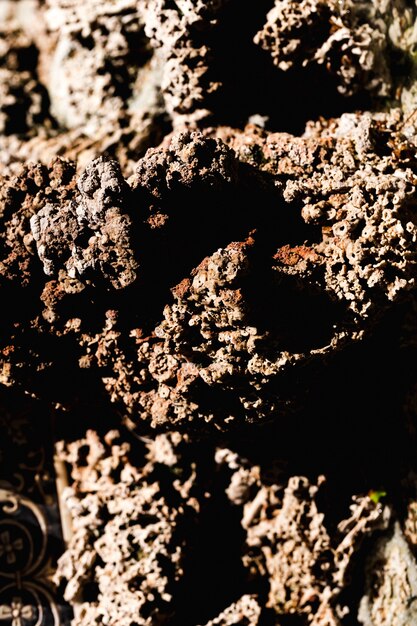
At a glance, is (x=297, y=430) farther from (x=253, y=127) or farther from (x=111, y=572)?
(x=253, y=127)

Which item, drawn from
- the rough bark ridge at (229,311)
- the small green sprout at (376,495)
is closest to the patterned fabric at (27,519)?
the rough bark ridge at (229,311)

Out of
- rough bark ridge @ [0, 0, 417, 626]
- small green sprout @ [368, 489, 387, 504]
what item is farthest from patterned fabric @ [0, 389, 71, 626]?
small green sprout @ [368, 489, 387, 504]

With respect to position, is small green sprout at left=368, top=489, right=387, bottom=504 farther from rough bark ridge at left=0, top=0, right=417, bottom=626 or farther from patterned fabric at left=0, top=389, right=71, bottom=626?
patterned fabric at left=0, top=389, right=71, bottom=626

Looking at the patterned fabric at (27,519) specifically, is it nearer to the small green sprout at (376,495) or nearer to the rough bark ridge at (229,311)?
the rough bark ridge at (229,311)

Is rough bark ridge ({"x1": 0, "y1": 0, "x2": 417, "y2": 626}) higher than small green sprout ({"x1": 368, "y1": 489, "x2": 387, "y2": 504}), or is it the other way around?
rough bark ridge ({"x1": 0, "y1": 0, "x2": 417, "y2": 626})

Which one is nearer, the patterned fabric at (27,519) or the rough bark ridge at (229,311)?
the rough bark ridge at (229,311)

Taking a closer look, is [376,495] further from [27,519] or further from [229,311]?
[27,519]
